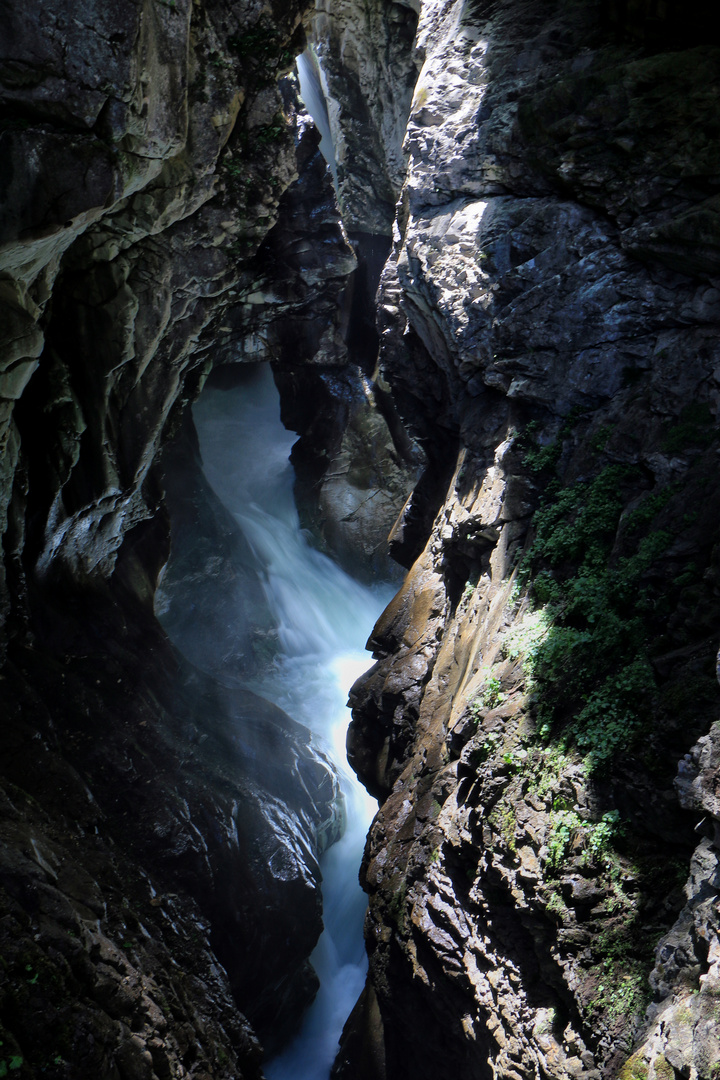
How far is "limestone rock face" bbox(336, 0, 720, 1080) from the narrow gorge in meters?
0.04

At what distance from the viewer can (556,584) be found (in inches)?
264

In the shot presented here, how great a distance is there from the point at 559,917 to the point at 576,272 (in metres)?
6.95

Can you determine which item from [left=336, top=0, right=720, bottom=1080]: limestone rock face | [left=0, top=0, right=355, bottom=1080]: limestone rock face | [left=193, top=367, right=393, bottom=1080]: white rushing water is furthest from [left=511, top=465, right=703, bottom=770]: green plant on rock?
[left=193, top=367, right=393, bottom=1080]: white rushing water

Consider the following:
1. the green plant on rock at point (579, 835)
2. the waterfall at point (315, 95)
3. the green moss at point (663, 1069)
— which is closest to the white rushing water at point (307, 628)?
the green plant on rock at point (579, 835)

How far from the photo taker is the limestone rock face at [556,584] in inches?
184

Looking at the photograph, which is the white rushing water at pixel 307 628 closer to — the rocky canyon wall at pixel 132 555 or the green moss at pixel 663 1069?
the rocky canyon wall at pixel 132 555

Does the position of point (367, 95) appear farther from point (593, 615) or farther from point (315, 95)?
point (593, 615)

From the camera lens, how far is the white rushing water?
11.6m

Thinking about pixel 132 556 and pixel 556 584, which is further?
pixel 132 556

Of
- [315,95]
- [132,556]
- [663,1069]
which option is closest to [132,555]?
[132,556]

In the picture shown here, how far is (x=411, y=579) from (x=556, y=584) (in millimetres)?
5717

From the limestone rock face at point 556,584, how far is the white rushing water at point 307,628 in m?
2.25

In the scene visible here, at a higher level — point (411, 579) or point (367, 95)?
point (367, 95)

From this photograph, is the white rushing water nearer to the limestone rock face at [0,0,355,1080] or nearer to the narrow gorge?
the narrow gorge
